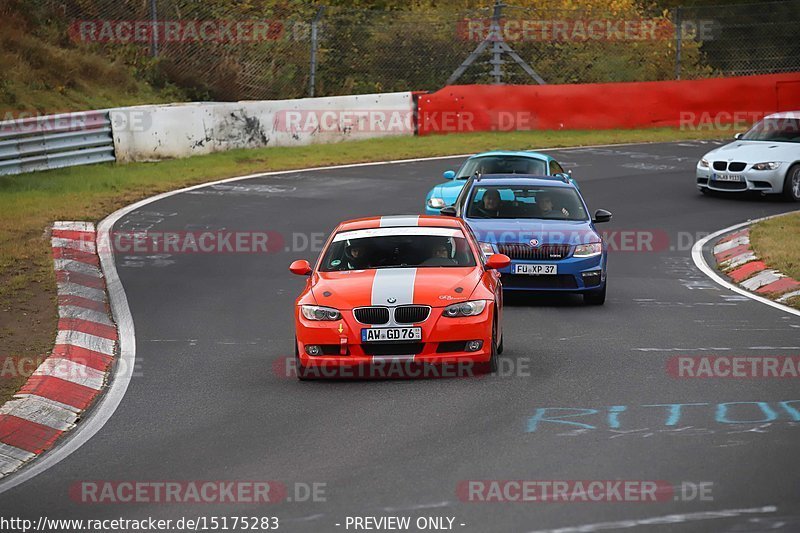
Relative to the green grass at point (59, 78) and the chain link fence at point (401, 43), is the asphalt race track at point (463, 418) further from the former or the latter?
the chain link fence at point (401, 43)

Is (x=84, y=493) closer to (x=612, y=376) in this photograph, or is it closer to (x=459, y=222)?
(x=612, y=376)

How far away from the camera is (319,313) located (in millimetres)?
10727

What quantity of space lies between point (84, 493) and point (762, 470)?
3.87m

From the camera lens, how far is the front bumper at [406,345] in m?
10.5

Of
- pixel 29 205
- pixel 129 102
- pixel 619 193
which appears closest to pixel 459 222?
pixel 29 205

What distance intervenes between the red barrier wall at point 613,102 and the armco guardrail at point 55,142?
1137 cm

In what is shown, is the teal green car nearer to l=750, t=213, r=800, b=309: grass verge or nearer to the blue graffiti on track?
l=750, t=213, r=800, b=309: grass verge

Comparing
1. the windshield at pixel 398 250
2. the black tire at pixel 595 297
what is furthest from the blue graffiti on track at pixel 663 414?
the black tire at pixel 595 297

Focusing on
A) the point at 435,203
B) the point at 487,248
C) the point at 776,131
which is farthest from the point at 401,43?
the point at 487,248

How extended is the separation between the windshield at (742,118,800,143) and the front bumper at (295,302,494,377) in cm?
1611

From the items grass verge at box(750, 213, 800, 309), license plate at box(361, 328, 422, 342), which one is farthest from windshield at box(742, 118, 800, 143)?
license plate at box(361, 328, 422, 342)

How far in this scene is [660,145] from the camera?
107ft

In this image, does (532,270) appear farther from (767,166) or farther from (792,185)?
(792,185)

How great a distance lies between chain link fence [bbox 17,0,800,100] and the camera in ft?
112
